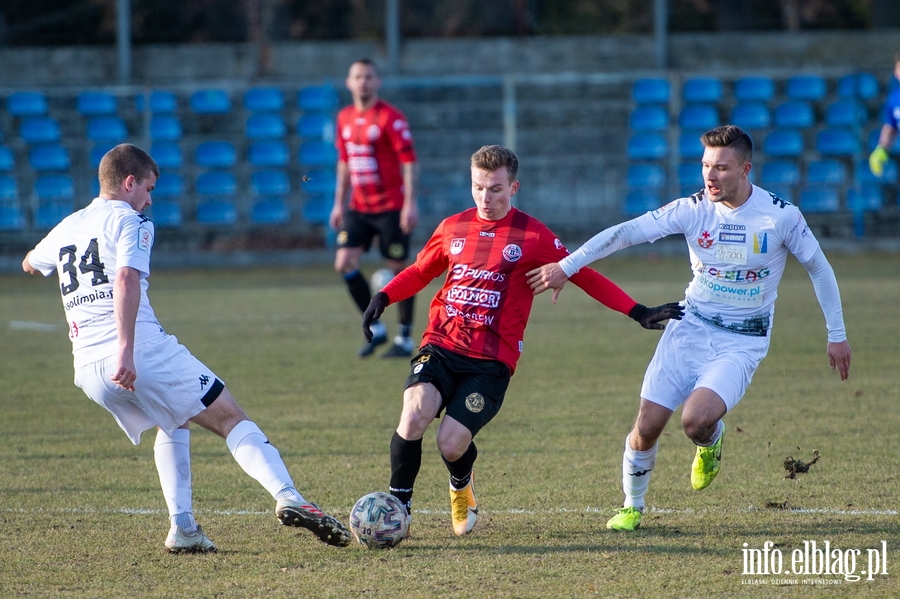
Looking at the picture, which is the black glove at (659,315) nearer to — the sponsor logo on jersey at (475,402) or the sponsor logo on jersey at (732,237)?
the sponsor logo on jersey at (732,237)

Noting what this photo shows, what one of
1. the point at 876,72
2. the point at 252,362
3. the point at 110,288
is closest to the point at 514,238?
the point at 110,288

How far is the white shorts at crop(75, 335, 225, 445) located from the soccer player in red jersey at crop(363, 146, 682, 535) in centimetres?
80

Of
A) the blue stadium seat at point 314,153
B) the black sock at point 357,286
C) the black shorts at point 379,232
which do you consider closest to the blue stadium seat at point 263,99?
the blue stadium seat at point 314,153

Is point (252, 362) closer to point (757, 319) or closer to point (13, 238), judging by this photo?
point (757, 319)

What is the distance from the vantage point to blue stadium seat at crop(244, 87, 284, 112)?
20.5 meters

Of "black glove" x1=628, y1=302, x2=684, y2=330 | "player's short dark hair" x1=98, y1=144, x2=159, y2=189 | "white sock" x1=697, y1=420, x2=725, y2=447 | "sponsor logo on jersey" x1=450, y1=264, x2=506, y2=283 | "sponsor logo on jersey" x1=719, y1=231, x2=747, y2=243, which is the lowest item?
"white sock" x1=697, y1=420, x2=725, y2=447

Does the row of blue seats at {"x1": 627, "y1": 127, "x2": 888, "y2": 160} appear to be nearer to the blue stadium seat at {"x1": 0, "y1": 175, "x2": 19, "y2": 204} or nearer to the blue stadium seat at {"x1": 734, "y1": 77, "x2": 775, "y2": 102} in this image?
the blue stadium seat at {"x1": 734, "y1": 77, "x2": 775, "y2": 102}

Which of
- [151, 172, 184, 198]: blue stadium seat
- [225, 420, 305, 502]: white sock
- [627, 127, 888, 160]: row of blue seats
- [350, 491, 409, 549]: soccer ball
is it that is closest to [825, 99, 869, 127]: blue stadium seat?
[627, 127, 888, 160]: row of blue seats

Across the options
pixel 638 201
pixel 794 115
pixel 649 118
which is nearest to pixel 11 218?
pixel 638 201

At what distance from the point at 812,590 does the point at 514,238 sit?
1916 millimetres

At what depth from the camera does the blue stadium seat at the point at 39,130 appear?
65.8 feet

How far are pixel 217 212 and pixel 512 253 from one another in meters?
15.7

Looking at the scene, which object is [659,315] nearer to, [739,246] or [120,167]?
[739,246]

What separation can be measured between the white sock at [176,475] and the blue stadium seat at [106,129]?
55.2 ft
